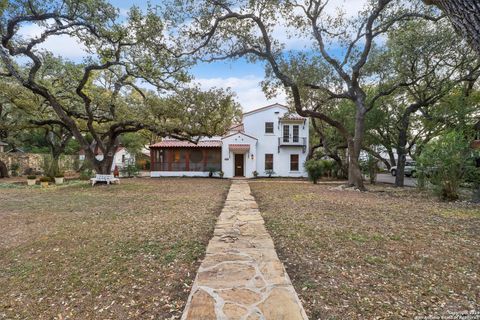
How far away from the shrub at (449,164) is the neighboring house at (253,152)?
1353 cm

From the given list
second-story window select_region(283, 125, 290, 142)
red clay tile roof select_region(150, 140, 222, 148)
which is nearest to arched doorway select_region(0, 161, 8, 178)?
red clay tile roof select_region(150, 140, 222, 148)

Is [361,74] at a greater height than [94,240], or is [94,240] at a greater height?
[361,74]

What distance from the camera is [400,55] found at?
11.9 meters

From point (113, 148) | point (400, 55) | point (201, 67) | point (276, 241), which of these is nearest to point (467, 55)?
point (400, 55)

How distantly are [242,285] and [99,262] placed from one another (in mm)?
2207

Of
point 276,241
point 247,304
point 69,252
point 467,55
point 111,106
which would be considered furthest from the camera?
point 111,106

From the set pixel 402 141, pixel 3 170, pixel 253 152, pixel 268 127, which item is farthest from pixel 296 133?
pixel 3 170

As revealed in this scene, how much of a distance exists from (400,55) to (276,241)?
39.1 ft

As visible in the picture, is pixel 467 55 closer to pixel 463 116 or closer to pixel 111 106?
pixel 463 116

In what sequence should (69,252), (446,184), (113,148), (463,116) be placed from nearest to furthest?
(69,252), (446,184), (463,116), (113,148)

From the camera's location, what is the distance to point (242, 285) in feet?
9.49

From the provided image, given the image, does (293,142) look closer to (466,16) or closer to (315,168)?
(315,168)

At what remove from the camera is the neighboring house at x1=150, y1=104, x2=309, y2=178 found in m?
22.2

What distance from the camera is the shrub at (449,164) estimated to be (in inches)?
329
